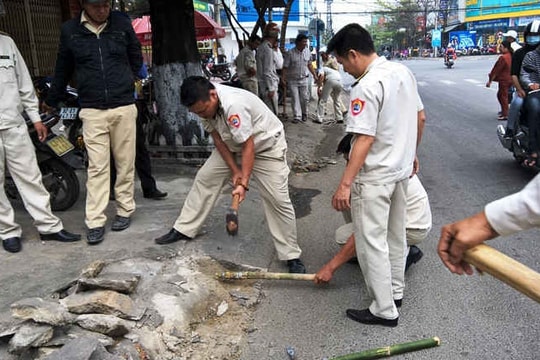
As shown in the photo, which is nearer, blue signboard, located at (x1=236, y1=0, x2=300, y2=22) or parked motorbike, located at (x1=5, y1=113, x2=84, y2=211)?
parked motorbike, located at (x1=5, y1=113, x2=84, y2=211)

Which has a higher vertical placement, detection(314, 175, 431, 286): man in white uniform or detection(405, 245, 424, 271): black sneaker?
detection(314, 175, 431, 286): man in white uniform

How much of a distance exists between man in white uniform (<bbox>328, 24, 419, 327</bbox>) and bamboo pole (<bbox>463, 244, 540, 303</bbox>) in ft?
4.34

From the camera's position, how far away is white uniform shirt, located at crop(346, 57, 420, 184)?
2830mm

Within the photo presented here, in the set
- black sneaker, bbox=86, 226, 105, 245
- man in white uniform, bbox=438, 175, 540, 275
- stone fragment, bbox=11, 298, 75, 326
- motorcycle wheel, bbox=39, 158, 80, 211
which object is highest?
man in white uniform, bbox=438, 175, 540, 275

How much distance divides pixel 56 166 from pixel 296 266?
2468mm

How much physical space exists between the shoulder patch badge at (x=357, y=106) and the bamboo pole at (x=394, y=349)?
1.28 metres

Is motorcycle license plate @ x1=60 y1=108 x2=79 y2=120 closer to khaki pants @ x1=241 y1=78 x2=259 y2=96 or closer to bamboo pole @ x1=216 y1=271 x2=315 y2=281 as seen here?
bamboo pole @ x1=216 y1=271 x2=315 y2=281

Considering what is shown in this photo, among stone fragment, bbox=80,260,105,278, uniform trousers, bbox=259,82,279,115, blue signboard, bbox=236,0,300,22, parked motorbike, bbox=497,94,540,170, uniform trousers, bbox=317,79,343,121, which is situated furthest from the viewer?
blue signboard, bbox=236,0,300,22

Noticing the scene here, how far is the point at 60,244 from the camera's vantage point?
13.4 ft

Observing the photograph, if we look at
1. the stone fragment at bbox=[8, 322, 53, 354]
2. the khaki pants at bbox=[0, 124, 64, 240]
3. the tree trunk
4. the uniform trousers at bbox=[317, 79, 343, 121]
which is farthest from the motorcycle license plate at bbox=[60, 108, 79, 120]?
the uniform trousers at bbox=[317, 79, 343, 121]

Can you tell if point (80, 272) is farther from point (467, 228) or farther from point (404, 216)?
point (467, 228)

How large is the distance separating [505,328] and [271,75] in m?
7.79

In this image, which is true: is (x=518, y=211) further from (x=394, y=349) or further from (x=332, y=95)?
(x=332, y=95)

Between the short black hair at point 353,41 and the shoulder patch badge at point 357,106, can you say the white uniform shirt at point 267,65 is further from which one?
the shoulder patch badge at point 357,106
